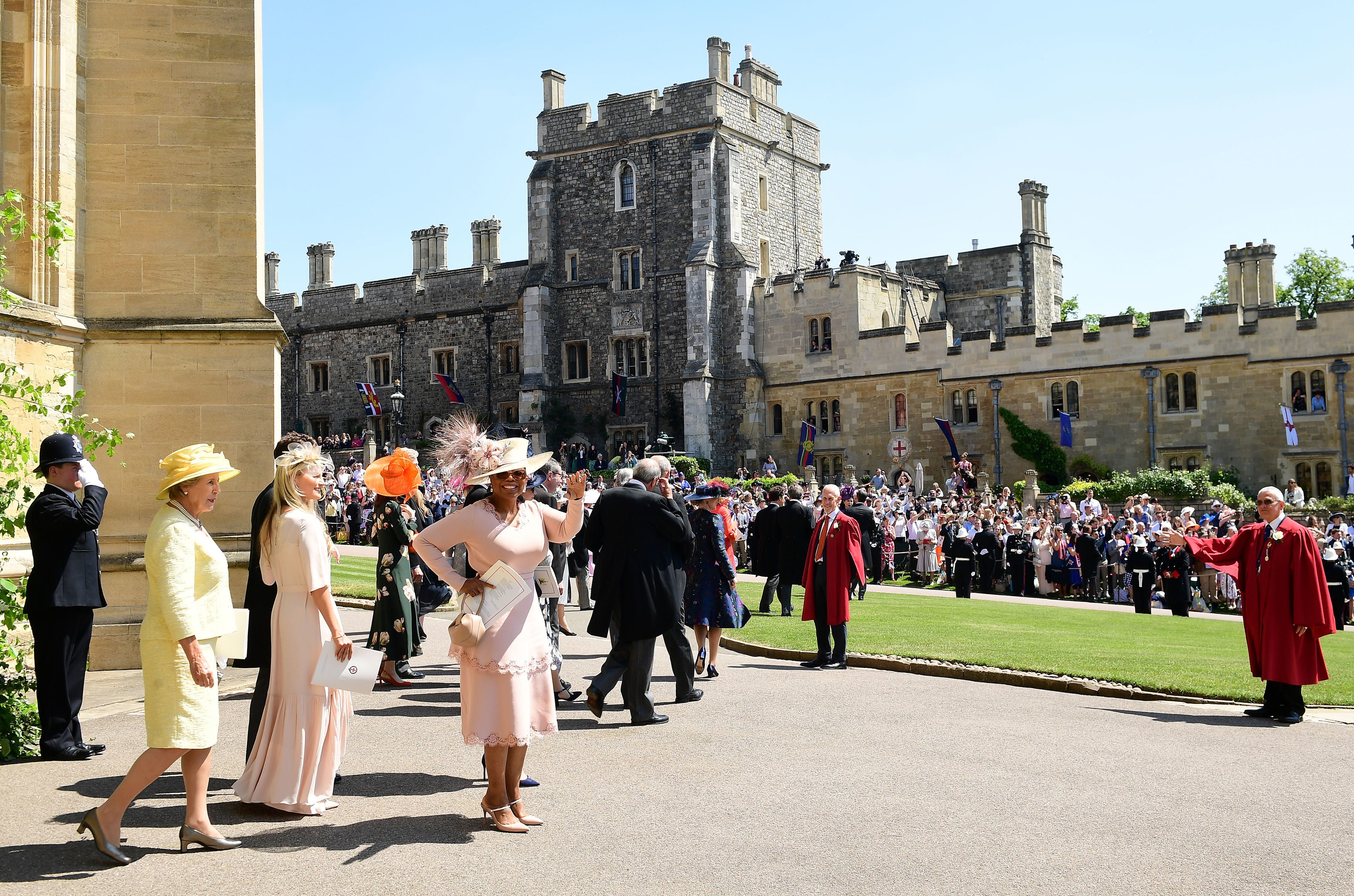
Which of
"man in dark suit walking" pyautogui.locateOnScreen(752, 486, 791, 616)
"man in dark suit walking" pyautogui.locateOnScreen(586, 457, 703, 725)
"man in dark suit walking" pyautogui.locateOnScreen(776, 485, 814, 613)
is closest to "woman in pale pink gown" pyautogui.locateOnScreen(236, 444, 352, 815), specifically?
"man in dark suit walking" pyautogui.locateOnScreen(586, 457, 703, 725)

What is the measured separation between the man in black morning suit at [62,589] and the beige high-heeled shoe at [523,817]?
10.1 ft

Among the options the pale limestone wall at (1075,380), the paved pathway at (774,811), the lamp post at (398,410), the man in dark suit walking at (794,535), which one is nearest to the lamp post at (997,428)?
the pale limestone wall at (1075,380)

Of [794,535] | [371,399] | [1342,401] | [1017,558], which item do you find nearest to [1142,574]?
[1017,558]

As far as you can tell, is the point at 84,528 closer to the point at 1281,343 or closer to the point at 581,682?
the point at 581,682

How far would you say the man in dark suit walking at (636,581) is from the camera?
843cm

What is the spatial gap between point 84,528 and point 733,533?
879cm

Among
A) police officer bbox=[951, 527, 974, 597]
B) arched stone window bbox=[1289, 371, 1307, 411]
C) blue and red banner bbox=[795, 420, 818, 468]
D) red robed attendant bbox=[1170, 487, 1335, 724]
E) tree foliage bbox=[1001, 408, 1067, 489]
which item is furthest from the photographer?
blue and red banner bbox=[795, 420, 818, 468]

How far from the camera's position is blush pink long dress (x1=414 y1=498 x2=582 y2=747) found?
18.3 ft

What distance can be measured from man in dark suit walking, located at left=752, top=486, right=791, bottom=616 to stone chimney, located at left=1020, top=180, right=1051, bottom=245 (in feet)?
98.0

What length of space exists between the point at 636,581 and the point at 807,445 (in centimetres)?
3244

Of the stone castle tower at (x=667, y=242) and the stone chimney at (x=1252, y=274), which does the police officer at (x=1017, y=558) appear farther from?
the stone castle tower at (x=667, y=242)

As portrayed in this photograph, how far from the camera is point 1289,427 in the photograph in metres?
31.7

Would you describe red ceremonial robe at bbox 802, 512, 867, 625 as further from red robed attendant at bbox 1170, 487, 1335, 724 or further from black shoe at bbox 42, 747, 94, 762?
black shoe at bbox 42, 747, 94, 762

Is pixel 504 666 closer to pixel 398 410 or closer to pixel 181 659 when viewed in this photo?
pixel 181 659
